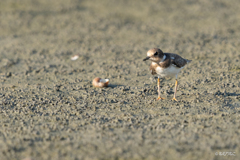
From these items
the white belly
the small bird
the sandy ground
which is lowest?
the sandy ground

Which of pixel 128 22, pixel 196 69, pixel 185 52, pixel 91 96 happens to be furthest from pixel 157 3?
pixel 91 96

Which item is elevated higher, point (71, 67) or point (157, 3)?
point (157, 3)

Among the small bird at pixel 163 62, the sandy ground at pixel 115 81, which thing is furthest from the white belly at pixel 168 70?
the sandy ground at pixel 115 81

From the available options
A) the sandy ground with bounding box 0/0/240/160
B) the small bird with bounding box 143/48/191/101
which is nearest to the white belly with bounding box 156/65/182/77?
the small bird with bounding box 143/48/191/101

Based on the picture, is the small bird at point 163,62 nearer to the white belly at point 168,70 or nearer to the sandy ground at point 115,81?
the white belly at point 168,70

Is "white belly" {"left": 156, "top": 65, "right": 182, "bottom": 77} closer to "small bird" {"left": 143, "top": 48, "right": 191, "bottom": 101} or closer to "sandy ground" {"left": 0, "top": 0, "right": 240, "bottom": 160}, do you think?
"small bird" {"left": 143, "top": 48, "right": 191, "bottom": 101}

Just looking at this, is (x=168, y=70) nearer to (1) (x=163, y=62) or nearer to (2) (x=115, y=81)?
(1) (x=163, y=62)

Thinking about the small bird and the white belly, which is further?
the white belly

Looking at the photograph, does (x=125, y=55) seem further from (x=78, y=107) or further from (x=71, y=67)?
(x=78, y=107)
